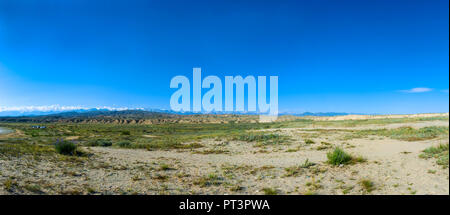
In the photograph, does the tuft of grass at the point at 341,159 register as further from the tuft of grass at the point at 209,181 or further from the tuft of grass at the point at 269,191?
the tuft of grass at the point at 209,181

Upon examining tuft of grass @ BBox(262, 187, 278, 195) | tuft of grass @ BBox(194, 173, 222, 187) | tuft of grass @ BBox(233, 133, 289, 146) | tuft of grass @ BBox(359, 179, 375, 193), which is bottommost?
tuft of grass @ BBox(233, 133, 289, 146)

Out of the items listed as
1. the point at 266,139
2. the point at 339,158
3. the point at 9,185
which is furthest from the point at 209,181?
the point at 266,139

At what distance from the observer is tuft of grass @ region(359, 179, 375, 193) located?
239 inches

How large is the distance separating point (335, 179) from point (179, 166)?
26.8 feet

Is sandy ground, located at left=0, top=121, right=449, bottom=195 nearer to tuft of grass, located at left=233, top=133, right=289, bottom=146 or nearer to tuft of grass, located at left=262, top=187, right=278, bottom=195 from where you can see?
tuft of grass, located at left=262, top=187, right=278, bottom=195

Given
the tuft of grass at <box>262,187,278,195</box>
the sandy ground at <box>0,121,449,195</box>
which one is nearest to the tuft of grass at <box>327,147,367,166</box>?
the sandy ground at <box>0,121,449,195</box>

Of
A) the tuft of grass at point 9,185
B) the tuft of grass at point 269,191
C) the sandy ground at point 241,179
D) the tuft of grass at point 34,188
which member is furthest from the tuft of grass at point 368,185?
the tuft of grass at point 9,185

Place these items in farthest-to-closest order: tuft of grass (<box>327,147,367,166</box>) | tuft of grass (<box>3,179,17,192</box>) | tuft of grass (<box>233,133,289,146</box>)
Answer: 1. tuft of grass (<box>233,133,289,146</box>)
2. tuft of grass (<box>327,147,367,166</box>)
3. tuft of grass (<box>3,179,17,192</box>)

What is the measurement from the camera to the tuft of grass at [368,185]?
6073 mm
